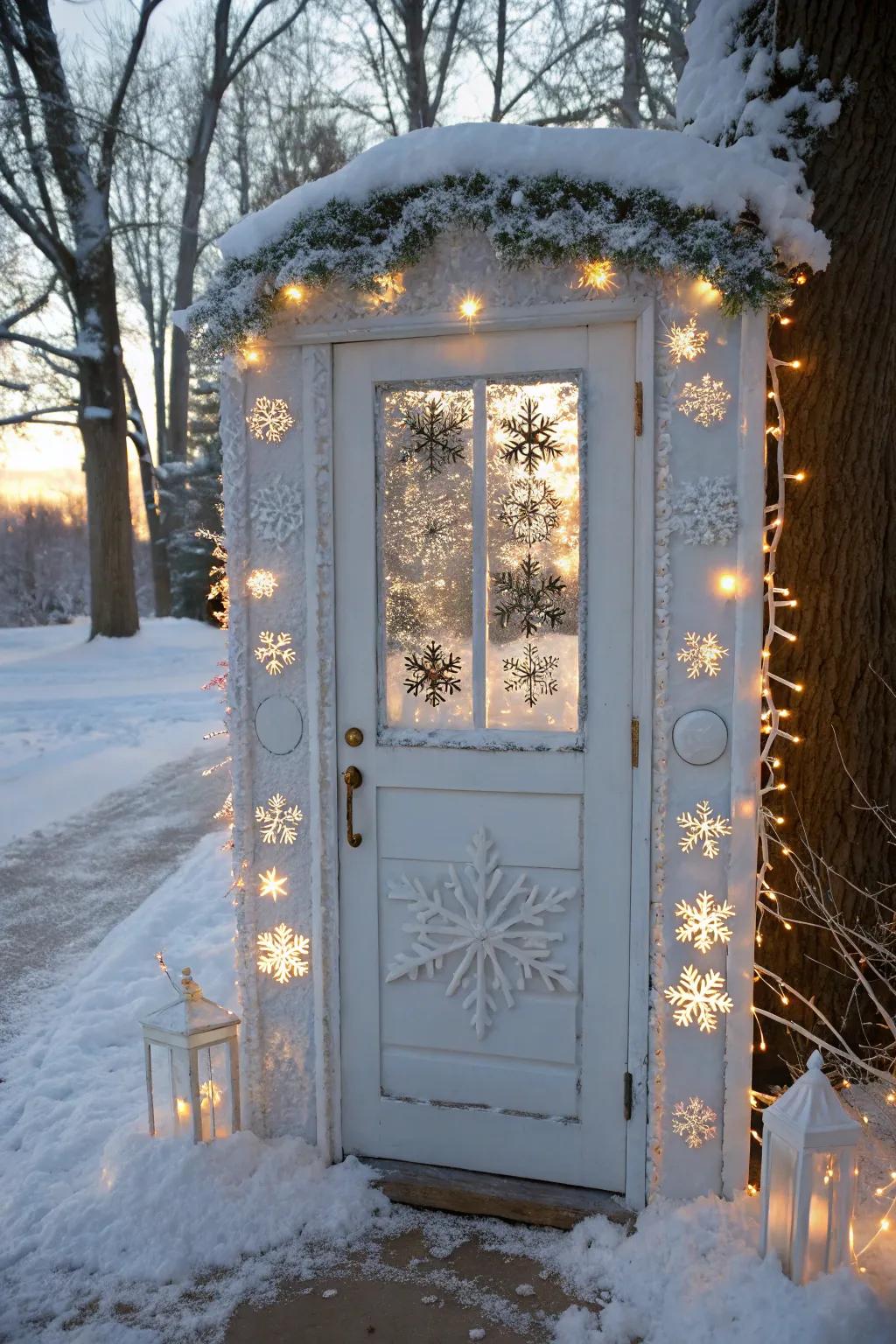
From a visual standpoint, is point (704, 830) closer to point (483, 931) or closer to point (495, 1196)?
point (483, 931)

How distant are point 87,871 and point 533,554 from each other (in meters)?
4.18

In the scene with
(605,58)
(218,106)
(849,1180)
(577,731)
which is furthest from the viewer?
(218,106)

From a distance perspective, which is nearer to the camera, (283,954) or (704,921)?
(704,921)

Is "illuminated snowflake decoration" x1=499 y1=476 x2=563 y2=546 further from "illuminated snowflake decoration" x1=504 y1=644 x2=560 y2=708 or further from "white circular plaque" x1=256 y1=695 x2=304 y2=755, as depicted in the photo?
"white circular plaque" x1=256 y1=695 x2=304 y2=755

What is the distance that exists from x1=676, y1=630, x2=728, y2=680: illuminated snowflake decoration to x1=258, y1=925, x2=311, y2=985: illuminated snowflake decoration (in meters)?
1.40

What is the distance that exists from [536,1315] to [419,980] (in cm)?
88

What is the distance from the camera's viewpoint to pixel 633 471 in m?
2.56

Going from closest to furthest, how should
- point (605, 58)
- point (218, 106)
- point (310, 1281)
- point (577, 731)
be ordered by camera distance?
point (310, 1281) → point (577, 731) → point (605, 58) → point (218, 106)

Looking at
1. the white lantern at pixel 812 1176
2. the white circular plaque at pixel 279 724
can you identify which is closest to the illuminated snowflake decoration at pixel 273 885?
the white circular plaque at pixel 279 724

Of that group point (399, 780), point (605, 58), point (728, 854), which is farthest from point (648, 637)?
point (605, 58)

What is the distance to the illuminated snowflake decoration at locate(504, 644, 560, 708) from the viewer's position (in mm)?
2707

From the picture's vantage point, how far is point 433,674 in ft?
9.18

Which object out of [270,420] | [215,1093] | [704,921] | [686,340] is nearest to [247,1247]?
[215,1093]

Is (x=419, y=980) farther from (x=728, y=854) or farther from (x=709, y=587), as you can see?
(x=709, y=587)
